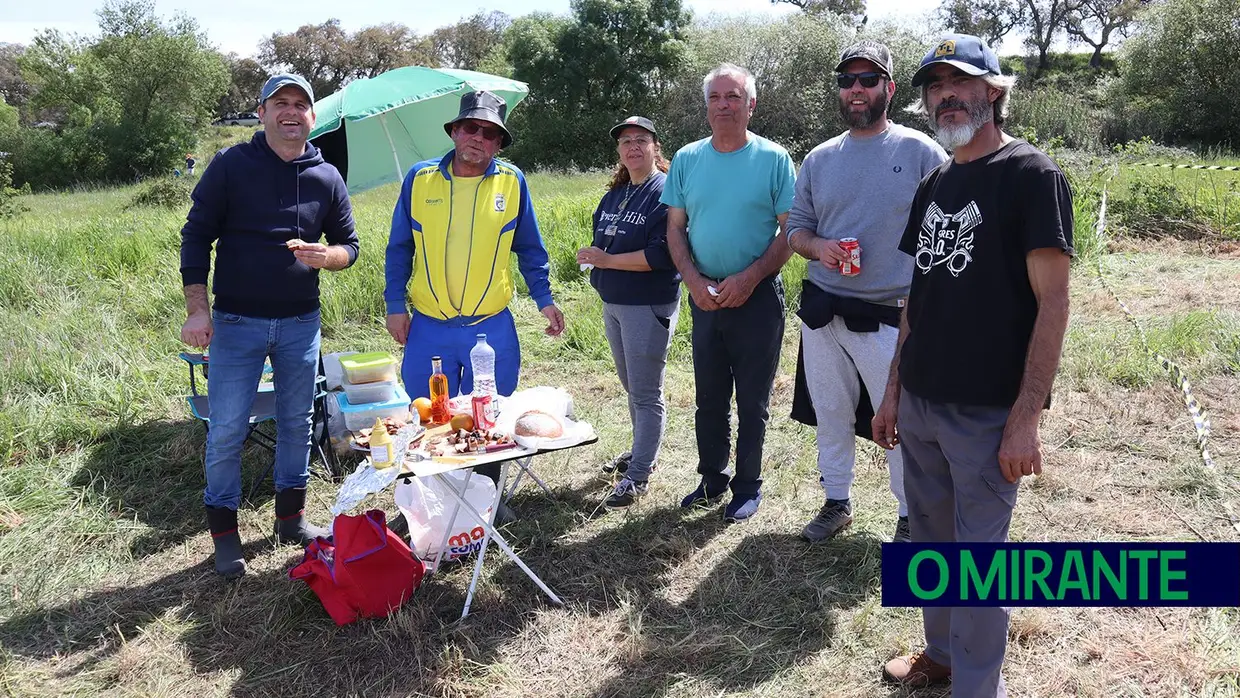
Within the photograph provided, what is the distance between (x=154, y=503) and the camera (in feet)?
13.2

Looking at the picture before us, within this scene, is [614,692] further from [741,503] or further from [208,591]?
[208,591]

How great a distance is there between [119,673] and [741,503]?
8.02ft

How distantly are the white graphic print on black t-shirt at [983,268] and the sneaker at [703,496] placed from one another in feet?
5.87

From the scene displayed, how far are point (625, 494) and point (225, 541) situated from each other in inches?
67.9

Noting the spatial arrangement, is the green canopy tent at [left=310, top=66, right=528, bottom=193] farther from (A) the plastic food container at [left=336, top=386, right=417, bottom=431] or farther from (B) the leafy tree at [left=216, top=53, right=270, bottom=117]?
(B) the leafy tree at [left=216, top=53, right=270, bottom=117]

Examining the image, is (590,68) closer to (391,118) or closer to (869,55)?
(391,118)

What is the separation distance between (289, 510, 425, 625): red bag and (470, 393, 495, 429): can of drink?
531mm

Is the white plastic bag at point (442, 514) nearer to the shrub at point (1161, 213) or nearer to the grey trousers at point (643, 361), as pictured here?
the grey trousers at point (643, 361)

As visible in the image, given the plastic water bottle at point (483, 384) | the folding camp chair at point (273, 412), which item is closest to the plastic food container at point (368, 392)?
the folding camp chair at point (273, 412)

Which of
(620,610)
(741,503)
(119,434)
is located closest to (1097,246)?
(741,503)

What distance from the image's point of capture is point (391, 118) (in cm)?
754

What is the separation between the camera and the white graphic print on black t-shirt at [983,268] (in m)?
1.89

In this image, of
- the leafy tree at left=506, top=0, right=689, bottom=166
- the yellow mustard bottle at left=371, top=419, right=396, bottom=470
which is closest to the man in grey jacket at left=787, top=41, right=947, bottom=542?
the yellow mustard bottle at left=371, top=419, right=396, bottom=470

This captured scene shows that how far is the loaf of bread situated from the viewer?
3000mm
